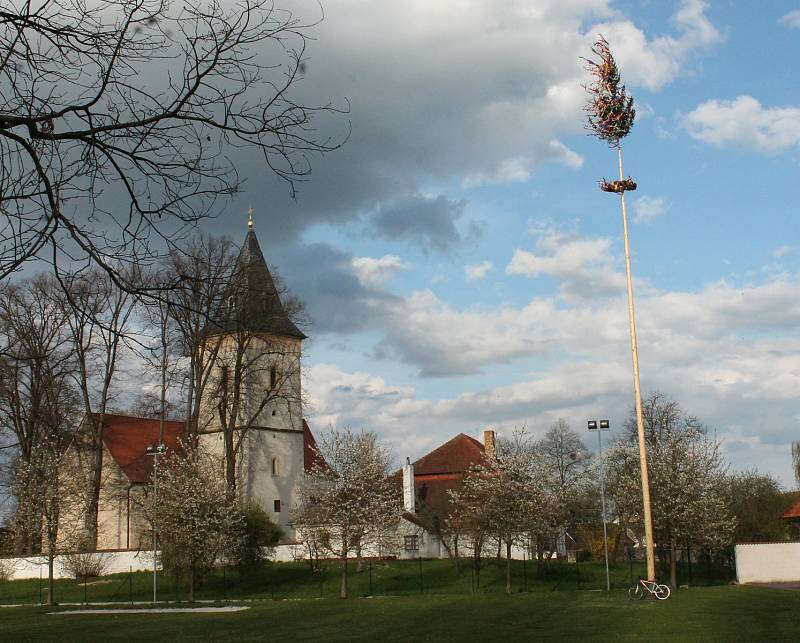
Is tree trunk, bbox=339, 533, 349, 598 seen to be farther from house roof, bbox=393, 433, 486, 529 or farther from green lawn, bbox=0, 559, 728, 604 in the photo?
house roof, bbox=393, 433, 486, 529

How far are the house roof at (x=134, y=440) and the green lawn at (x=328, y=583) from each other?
1086 cm

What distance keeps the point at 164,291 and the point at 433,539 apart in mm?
57070

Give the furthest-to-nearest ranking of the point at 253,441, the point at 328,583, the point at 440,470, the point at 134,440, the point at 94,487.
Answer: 1. the point at 440,470
2. the point at 134,440
3. the point at 253,441
4. the point at 94,487
5. the point at 328,583

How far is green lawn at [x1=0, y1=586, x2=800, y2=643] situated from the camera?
1947 cm

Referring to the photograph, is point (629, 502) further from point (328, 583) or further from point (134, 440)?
point (134, 440)

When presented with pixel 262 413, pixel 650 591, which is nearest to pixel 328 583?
pixel 262 413

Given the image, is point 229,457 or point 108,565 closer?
point 108,565

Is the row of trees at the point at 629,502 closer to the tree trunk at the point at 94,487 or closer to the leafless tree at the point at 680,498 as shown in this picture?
the leafless tree at the point at 680,498

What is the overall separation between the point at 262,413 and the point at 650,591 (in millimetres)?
33379

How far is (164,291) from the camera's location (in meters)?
6.43

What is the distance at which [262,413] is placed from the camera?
5694cm

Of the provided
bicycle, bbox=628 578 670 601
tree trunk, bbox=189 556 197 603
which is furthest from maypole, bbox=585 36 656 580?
tree trunk, bbox=189 556 197 603

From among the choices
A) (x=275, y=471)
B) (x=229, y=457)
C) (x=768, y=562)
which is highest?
(x=229, y=457)

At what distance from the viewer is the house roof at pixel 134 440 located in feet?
188
